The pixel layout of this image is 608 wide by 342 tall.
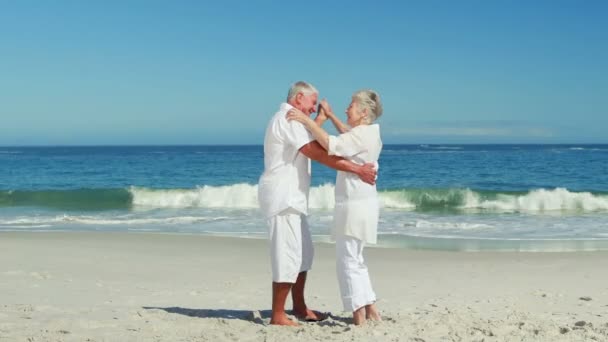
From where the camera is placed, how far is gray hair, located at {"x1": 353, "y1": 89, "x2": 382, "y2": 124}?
16.2 feet

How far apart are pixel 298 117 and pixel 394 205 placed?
17160 millimetres

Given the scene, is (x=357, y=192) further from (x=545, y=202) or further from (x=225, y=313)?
(x=545, y=202)

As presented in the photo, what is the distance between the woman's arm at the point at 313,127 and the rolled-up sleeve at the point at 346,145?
4cm

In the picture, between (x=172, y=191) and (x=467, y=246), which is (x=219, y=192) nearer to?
(x=172, y=191)

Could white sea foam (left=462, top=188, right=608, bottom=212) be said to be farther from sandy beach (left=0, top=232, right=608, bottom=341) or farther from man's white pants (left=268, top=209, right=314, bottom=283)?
man's white pants (left=268, top=209, right=314, bottom=283)

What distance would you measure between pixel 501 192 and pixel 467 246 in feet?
47.2

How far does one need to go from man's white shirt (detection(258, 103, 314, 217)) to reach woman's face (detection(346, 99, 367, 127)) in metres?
0.34

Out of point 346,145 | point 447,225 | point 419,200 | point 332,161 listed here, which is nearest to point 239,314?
point 332,161

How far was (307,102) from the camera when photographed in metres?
4.96

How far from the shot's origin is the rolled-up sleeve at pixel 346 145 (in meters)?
4.77

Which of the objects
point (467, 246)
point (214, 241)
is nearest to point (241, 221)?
point (214, 241)

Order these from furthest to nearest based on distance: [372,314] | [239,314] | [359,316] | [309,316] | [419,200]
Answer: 1. [419,200]
2. [239,314]
3. [309,316]
4. [372,314]
5. [359,316]

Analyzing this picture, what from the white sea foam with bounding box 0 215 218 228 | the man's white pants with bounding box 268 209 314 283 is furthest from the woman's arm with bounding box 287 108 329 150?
the white sea foam with bounding box 0 215 218 228

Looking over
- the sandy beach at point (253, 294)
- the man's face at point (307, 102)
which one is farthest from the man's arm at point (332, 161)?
the sandy beach at point (253, 294)
